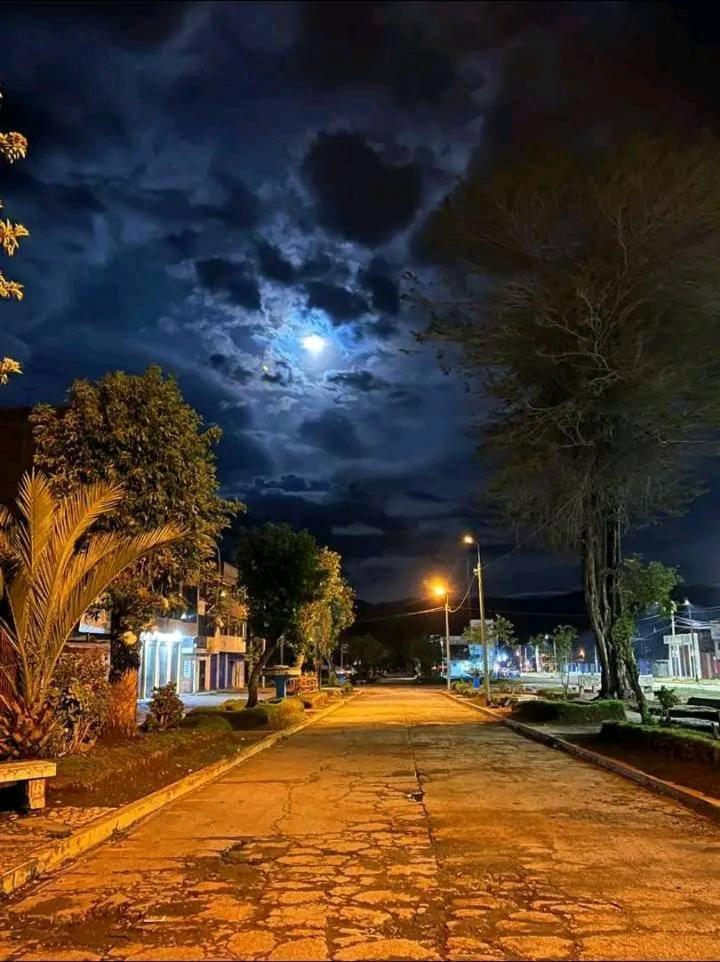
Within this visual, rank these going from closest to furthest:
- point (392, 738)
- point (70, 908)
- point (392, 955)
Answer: point (392, 955) < point (70, 908) < point (392, 738)

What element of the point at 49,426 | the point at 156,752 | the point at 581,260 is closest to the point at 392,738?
the point at 156,752

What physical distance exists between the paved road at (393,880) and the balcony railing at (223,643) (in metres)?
41.0

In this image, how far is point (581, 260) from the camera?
68.3 feet

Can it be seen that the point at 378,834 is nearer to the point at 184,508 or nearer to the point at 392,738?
the point at 184,508

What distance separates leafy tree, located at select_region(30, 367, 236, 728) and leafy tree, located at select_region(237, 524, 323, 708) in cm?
1340

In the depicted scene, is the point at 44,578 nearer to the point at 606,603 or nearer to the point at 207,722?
the point at 207,722

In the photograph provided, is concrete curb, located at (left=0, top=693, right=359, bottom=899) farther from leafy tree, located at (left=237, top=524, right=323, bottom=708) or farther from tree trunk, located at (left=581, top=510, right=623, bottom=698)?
tree trunk, located at (left=581, top=510, right=623, bottom=698)

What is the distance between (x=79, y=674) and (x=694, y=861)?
9.23 m

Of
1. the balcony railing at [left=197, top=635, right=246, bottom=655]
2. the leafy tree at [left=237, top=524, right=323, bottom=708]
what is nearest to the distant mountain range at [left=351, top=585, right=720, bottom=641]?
the balcony railing at [left=197, top=635, right=246, bottom=655]

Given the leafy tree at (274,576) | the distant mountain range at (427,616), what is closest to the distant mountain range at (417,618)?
the distant mountain range at (427,616)

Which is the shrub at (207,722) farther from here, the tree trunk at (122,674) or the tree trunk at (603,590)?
the tree trunk at (603,590)

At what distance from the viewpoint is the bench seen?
9250 mm

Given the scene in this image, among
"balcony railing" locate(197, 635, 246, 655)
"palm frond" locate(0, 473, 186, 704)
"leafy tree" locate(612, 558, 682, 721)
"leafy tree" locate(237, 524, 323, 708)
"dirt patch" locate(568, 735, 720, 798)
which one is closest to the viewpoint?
"palm frond" locate(0, 473, 186, 704)

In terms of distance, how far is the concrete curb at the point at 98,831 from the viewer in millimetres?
6907
